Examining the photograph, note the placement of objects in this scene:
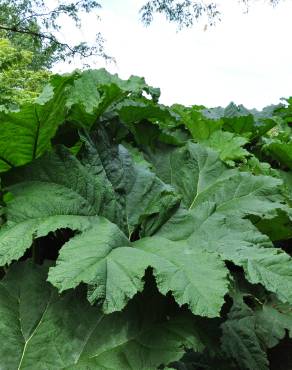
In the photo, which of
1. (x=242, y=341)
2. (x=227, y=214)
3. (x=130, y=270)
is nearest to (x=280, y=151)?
(x=227, y=214)

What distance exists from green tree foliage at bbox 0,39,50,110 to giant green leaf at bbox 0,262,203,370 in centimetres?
282

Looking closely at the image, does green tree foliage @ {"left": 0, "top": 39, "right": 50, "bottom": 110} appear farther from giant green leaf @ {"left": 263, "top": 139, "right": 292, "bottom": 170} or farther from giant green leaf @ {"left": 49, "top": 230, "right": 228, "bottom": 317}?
giant green leaf @ {"left": 49, "top": 230, "right": 228, "bottom": 317}

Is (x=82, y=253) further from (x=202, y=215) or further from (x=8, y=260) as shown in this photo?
(x=202, y=215)

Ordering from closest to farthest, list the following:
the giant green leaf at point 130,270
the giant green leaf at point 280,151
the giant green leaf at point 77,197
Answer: the giant green leaf at point 130,270
the giant green leaf at point 77,197
the giant green leaf at point 280,151

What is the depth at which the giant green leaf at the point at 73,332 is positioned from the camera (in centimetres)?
95

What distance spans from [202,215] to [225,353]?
368 millimetres

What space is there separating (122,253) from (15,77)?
30.7ft

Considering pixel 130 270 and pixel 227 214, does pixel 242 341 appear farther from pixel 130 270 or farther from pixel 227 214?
pixel 130 270

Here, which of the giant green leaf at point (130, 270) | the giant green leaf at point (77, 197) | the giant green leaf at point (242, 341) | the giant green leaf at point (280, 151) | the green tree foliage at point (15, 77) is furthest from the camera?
the green tree foliage at point (15, 77)

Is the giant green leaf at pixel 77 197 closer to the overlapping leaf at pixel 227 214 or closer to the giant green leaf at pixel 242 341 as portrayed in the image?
the overlapping leaf at pixel 227 214

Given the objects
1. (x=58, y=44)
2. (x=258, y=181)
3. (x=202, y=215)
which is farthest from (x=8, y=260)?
(x=58, y=44)

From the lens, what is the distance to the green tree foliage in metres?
6.50

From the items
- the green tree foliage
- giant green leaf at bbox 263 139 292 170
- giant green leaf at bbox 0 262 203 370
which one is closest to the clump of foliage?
giant green leaf at bbox 0 262 203 370

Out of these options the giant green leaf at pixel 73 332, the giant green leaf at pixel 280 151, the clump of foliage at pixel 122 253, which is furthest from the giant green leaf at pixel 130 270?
the giant green leaf at pixel 280 151
